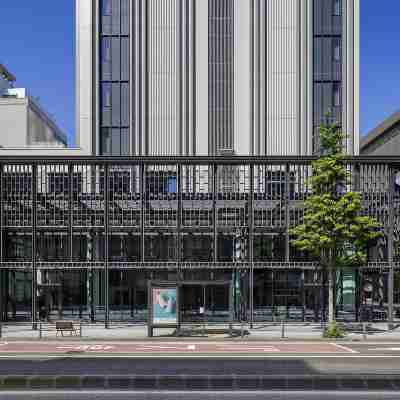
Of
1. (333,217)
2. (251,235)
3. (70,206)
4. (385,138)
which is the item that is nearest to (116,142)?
(70,206)

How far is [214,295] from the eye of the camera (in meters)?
43.6

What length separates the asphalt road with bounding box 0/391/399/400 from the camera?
17.5 meters

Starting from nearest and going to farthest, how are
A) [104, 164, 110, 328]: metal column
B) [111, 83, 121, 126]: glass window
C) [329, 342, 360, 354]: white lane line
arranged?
[329, 342, 360, 354]: white lane line < [104, 164, 110, 328]: metal column < [111, 83, 121, 126]: glass window

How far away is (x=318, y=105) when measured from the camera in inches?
2430

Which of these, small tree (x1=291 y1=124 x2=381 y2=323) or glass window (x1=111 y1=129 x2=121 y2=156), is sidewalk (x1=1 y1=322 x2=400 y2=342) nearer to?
small tree (x1=291 y1=124 x2=381 y2=323)

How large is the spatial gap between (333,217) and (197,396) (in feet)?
65.2

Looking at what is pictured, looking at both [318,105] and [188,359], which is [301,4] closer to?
[318,105]

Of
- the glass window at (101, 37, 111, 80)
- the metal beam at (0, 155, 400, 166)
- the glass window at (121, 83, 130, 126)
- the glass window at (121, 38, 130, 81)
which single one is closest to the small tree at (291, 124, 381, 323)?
the metal beam at (0, 155, 400, 166)

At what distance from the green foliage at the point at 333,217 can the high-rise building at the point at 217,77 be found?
2445 cm

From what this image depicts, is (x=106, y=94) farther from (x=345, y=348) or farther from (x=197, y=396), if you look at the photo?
(x=197, y=396)

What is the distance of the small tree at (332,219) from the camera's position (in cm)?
3575

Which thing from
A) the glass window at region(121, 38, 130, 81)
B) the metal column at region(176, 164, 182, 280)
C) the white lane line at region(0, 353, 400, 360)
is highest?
the glass window at region(121, 38, 130, 81)

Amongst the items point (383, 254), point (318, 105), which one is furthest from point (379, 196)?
point (318, 105)

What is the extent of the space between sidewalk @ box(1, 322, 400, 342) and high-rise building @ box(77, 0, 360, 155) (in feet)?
74.0
